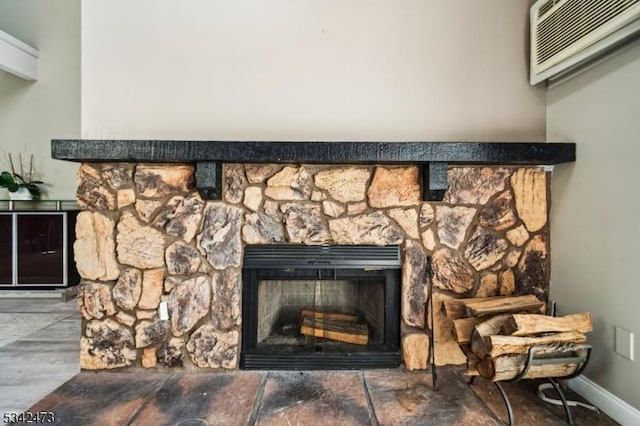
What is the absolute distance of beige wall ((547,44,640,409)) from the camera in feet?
4.72

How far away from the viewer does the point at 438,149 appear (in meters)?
1.71

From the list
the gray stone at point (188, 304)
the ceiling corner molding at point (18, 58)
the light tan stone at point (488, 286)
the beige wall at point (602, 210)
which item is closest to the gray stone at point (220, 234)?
the gray stone at point (188, 304)

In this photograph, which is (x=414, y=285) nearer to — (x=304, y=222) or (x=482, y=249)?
(x=482, y=249)

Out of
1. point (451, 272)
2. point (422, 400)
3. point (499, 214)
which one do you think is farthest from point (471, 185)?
point (422, 400)

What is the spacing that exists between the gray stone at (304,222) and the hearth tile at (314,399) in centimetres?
76

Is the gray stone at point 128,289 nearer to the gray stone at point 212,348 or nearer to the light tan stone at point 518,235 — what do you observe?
the gray stone at point 212,348

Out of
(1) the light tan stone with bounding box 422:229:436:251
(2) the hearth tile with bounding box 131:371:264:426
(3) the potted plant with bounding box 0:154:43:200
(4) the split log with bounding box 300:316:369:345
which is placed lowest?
(2) the hearth tile with bounding box 131:371:264:426

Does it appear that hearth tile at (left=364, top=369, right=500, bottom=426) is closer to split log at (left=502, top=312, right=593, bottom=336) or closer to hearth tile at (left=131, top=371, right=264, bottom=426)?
split log at (left=502, top=312, right=593, bottom=336)

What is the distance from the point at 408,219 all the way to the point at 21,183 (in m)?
4.59

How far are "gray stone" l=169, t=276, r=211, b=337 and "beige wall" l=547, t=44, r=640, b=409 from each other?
6.48ft

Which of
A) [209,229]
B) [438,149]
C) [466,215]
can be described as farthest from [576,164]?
[209,229]

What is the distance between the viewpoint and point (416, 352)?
188 centimetres

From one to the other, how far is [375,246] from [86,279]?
1641 mm

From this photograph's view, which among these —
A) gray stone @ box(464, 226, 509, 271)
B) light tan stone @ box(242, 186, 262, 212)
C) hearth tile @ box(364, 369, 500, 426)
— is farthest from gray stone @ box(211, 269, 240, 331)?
gray stone @ box(464, 226, 509, 271)
